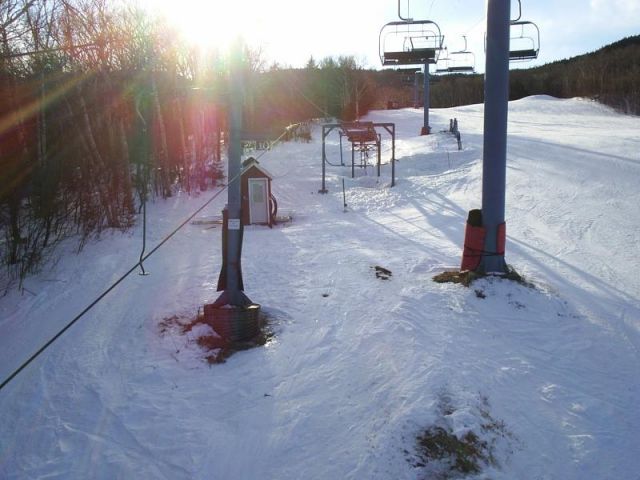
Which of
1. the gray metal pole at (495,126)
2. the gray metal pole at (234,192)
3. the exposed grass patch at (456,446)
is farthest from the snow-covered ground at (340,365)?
the gray metal pole at (234,192)

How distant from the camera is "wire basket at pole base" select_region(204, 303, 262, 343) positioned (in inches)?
199

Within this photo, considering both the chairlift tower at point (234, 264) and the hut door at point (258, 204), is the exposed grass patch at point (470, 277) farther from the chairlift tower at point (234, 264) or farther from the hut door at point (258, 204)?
the hut door at point (258, 204)

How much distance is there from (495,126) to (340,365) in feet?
11.5

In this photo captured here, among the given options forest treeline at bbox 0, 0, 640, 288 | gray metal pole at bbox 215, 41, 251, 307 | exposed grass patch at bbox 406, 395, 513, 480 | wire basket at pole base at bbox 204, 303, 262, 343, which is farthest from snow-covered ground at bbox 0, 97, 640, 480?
forest treeline at bbox 0, 0, 640, 288

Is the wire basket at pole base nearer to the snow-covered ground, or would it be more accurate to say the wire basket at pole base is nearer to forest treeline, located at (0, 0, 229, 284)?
the snow-covered ground

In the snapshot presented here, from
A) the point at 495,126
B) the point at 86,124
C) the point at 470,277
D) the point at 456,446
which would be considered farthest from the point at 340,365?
the point at 86,124

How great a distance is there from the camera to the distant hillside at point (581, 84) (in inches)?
1873

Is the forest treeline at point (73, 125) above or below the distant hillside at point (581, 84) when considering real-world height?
below

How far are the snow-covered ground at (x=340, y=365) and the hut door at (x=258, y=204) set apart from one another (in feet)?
8.54

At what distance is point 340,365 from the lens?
4.50 metres

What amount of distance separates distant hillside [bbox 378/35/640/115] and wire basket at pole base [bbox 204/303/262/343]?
46167 millimetres

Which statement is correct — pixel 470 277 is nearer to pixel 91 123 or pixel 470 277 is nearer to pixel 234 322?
pixel 234 322

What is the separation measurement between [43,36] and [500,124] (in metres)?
12.1

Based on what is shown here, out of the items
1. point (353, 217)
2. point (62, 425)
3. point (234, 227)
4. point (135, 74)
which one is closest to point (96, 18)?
point (135, 74)
